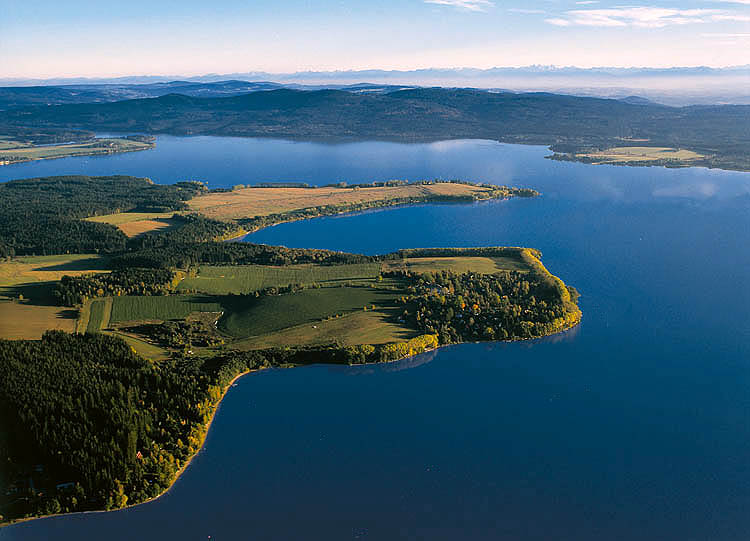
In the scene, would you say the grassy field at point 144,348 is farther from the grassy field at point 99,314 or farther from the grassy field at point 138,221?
the grassy field at point 138,221

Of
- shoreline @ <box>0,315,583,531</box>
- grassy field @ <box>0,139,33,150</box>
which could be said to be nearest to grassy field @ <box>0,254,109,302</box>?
shoreline @ <box>0,315,583,531</box>

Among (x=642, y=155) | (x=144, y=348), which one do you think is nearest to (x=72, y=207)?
(x=144, y=348)

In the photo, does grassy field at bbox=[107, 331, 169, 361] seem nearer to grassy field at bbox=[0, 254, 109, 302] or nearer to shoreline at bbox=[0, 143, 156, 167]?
grassy field at bbox=[0, 254, 109, 302]

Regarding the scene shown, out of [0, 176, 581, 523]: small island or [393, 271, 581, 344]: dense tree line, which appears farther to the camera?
[393, 271, 581, 344]: dense tree line

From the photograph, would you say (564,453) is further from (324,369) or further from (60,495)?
(60,495)

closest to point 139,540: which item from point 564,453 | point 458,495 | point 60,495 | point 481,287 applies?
point 60,495
